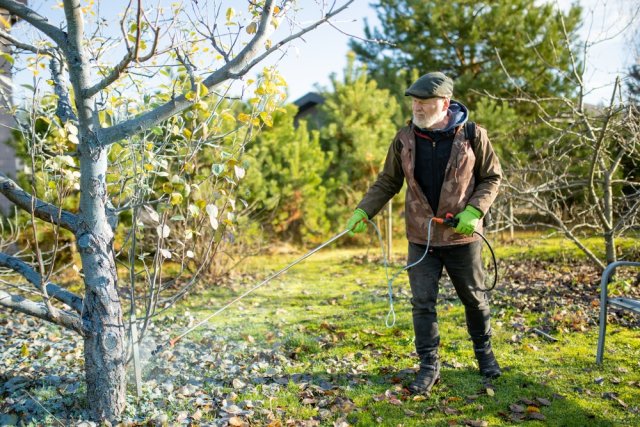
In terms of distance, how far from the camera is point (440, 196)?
341 centimetres

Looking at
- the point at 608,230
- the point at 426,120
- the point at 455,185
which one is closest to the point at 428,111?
the point at 426,120

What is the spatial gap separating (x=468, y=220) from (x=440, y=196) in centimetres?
26

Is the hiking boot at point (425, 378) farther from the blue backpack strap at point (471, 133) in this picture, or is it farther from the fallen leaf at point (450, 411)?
the blue backpack strap at point (471, 133)

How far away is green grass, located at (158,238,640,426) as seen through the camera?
10.3ft

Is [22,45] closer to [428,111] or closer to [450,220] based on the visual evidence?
[428,111]

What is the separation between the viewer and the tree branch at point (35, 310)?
2787 millimetres

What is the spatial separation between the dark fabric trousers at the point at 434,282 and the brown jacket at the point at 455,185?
9 centimetres

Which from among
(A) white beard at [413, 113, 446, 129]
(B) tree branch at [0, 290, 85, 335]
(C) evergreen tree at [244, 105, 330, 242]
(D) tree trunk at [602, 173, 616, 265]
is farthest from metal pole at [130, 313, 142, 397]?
(C) evergreen tree at [244, 105, 330, 242]

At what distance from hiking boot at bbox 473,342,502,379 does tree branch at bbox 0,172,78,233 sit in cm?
260

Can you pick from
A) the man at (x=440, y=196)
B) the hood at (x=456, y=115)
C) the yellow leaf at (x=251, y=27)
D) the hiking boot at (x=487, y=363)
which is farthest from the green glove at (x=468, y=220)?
the yellow leaf at (x=251, y=27)

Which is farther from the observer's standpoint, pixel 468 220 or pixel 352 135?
pixel 352 135

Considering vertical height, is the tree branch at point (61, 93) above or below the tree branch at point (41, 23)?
below

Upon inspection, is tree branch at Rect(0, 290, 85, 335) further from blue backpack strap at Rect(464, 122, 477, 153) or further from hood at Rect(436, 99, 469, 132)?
blue backpack strap at Rect(464, 122, 477, 153)

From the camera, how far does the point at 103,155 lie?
2895mm
